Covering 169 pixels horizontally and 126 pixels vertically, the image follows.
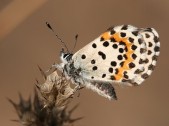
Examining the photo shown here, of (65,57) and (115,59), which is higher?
(65,57)

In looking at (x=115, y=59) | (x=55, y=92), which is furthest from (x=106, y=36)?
(x=55, y=92)

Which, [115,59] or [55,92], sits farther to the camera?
[115,59]

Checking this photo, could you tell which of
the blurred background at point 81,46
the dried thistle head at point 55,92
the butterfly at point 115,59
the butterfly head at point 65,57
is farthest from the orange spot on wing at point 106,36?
the blurred background at point 81,46

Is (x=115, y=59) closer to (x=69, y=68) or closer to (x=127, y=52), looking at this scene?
(x=127, y=52)

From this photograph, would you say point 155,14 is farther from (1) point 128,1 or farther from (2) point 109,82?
(2) point 109,82

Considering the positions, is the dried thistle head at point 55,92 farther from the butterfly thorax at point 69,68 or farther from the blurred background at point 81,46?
the blurred background at point 81,46

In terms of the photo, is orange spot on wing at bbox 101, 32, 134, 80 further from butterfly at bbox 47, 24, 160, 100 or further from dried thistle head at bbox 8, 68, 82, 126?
dried thistle head at bbox 8, 68, 82, 126

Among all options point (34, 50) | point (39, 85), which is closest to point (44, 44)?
point (34, 50)

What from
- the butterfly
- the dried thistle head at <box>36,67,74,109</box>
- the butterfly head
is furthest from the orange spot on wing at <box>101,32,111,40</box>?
the dried thistle head at <box>36,67,74,109</box>
